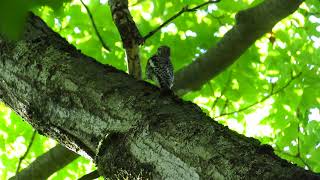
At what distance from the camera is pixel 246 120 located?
5.61 m

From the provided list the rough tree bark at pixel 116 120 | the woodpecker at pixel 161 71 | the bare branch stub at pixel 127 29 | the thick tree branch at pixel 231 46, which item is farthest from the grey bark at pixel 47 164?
the rough tree bark at pixel 116 120

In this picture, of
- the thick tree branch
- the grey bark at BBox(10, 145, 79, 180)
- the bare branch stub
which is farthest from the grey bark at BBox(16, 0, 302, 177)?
the bare branch stub

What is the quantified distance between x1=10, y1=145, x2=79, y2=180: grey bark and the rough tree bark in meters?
1.66

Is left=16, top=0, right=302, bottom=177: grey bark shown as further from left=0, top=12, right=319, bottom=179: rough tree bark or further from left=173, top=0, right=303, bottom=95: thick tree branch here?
left=0, top=12, right=319, bottom=179: rough tree bark

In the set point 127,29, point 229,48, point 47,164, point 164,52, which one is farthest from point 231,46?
point 47,164

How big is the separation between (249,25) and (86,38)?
2070 millimetres

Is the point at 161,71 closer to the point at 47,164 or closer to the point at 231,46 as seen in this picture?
the point at 231,46

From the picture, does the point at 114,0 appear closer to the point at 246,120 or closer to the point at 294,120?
the point at 294,120

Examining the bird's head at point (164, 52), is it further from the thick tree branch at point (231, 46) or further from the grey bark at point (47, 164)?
the grey bark at point (47, 164)

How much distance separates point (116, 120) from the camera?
5.65ft

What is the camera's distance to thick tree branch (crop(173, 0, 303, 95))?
3.83m

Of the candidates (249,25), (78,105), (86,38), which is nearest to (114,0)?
(78,105)

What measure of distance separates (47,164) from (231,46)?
1813 mm

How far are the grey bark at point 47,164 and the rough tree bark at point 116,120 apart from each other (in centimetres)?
166
